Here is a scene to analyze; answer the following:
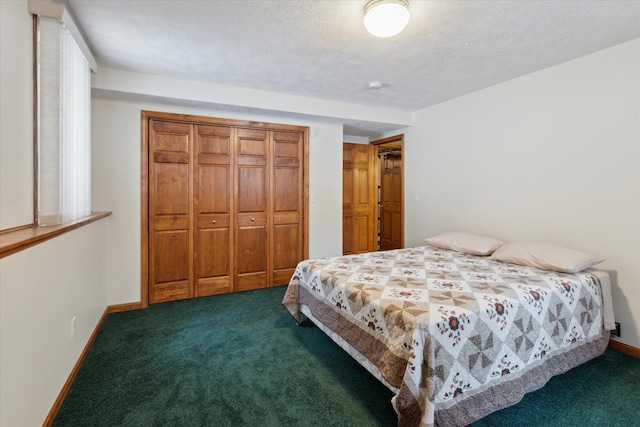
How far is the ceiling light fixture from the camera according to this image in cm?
176

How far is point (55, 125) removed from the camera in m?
1.87

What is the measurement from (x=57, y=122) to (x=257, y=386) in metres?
2.10

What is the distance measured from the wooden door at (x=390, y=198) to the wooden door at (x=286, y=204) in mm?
2143

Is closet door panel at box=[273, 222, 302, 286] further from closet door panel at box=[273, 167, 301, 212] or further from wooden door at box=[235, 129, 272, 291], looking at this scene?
closet door panel at box=[273, 167, 301, 212]

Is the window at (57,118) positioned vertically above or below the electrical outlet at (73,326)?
above

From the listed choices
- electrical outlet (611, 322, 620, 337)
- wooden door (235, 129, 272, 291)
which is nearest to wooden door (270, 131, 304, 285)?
wooden door (235, 129, 272, 291)

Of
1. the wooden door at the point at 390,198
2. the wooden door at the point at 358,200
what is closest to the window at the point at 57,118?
the wooden door at the point at 358,200

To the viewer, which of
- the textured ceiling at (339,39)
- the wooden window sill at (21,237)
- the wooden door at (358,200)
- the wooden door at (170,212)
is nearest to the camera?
the wooden window sill at (21,237)

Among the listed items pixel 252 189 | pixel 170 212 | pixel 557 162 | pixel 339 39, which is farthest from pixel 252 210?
pixel 557 162

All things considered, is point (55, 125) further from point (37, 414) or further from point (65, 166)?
point (37, 414)

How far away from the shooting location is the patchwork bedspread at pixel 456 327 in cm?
143

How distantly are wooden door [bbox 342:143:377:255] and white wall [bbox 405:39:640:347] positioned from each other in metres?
1.46

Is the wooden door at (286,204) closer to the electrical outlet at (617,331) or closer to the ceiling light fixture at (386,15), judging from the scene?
the ceiling light fixture at (386,15)

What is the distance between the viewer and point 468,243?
121 inches
